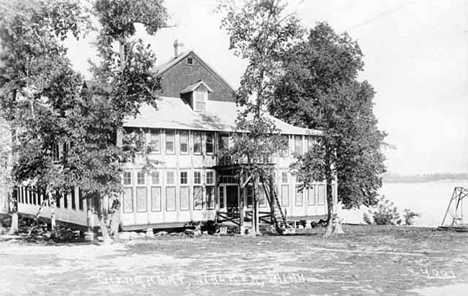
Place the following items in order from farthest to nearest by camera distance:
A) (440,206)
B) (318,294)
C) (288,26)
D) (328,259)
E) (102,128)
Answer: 1. (440,206)
2. (288,26)
3. (102,128)
4. (328,259)
5. (318,294)

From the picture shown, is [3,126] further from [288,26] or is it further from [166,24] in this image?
[288,26]

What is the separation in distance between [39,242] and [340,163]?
49.7 ft

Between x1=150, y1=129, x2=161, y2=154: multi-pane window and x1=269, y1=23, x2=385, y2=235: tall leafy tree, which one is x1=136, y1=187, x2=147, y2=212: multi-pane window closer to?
x1=150, y1=129, x2=161, y2=154: multi-pane window

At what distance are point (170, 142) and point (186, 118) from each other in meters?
2.19

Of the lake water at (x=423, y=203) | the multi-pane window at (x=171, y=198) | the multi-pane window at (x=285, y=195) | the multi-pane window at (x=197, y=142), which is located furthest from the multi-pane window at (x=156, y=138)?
the lake water at (x=423, y=203)

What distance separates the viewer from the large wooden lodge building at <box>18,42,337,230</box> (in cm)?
2784

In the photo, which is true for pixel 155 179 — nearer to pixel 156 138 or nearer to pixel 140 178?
pixel 140 178

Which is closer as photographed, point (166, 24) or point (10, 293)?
point (10, 293)

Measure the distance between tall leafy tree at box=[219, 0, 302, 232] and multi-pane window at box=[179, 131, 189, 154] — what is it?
321cm

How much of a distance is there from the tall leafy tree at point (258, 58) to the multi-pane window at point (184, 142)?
3.21 metres

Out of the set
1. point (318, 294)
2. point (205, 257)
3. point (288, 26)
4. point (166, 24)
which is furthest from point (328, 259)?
point (288, 26)

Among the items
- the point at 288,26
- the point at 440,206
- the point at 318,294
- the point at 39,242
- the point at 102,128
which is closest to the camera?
the point at 318,294

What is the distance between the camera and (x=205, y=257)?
18.9 meters

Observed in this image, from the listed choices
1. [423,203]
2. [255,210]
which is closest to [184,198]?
[255,210]
